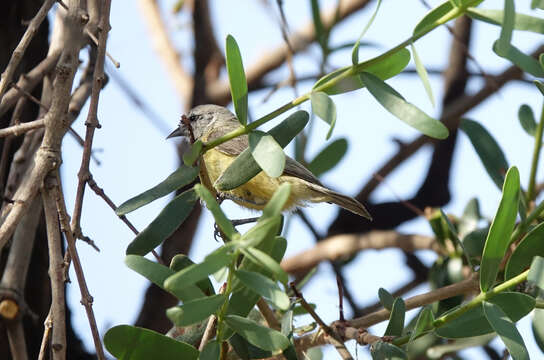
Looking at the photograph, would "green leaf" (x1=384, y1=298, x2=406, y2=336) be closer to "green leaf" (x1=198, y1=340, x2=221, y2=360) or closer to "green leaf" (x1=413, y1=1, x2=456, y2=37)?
"green leaf" (x1=198, y1=340, x2=221, y2=360)

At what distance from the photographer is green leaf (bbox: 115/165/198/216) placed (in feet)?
5.28

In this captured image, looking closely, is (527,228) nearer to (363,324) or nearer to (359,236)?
(363,324)

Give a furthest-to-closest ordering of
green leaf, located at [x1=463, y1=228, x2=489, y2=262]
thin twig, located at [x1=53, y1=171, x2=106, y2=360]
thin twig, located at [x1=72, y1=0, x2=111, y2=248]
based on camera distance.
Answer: green leaf, located at [x1=463, y1=228, x2=489, y2=262], thin twig, located at [x1=72, y1=0, x2=111, y2=248], thin twig, located at [x1=53, y1=171, x2=106, y2=360]

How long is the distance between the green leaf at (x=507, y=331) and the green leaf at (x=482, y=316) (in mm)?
48

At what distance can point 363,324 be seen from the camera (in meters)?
2.15

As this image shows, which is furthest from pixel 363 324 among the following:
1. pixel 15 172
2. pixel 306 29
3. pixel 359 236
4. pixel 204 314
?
pixel 306 29

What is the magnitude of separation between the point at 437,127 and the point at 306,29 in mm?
3484

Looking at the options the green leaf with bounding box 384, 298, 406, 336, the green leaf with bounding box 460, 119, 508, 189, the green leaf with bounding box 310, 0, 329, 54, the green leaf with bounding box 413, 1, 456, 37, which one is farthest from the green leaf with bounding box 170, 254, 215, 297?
the green leaf with bounding box 310, 0, 329, 54

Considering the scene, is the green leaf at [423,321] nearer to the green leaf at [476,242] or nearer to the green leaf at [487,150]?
the green leaf at [476,242]

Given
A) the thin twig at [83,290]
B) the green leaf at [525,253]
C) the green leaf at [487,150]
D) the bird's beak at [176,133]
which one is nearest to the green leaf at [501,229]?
the green leaf at [525,253]

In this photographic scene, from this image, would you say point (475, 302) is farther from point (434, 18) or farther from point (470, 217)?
point (470, 217)

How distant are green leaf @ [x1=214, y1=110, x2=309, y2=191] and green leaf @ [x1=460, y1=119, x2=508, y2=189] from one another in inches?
45.7

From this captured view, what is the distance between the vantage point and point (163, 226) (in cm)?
159

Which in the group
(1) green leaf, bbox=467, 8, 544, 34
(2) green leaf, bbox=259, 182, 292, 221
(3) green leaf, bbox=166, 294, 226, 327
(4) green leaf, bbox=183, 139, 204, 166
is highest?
(1) green leaf, bbox=467, 8, 544, 34
